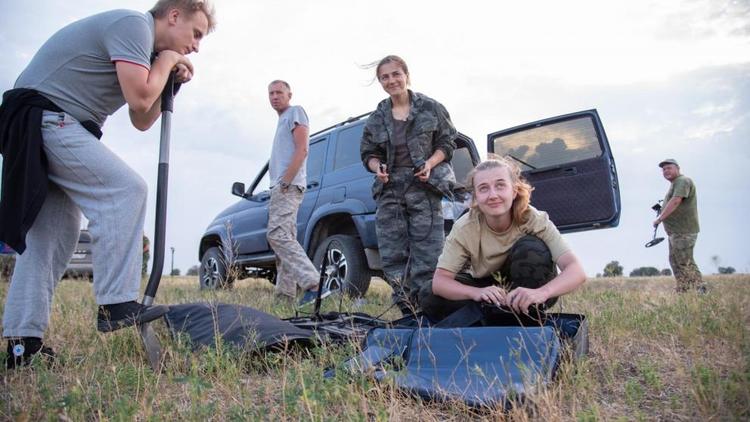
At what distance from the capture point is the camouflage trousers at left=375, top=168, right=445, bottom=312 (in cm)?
413

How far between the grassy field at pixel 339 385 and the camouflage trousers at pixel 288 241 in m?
1.90

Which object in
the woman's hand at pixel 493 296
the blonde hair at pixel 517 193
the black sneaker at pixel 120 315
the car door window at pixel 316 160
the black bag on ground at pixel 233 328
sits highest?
the car door window at pixel 316 160

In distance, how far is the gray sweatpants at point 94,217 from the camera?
7.86 feet

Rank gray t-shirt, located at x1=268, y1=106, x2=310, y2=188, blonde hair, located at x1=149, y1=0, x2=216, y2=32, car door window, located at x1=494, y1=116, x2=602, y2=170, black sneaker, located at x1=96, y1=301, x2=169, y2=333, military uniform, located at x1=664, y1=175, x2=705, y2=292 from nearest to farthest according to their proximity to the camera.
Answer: black sneaker, located at x1=96, y1=301, x2=169, y2=333 → blonde hair, located at x1=149, y1=0, x2=216, y2=32 → gray t-shirt, located at x1=268, y1=106, x2=310, y2=188 → car door window, located at x1=494, y1=116, x2=602, y2=170 → military uniform, located at x1=664, y1=175, x2=705, y2=292

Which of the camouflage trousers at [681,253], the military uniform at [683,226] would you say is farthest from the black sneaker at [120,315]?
the military uniform at [683,226]

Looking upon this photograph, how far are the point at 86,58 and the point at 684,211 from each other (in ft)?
24.5

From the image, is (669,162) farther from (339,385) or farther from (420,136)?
(339,385)

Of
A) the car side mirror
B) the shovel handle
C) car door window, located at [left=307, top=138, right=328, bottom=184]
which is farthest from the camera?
the car side mirror

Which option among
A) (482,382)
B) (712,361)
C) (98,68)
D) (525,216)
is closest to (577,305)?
(525,216)

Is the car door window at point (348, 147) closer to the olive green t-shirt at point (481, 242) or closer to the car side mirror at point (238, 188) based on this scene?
the car side mirror at point (238, 188)

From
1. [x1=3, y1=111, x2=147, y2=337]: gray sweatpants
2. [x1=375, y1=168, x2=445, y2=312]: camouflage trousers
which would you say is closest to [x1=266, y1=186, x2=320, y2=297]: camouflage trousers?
[x1=375, y1=168, x2=445, y2=312]: camouflage trousers

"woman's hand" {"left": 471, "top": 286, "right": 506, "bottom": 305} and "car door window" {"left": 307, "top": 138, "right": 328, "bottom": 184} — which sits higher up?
"car door window" {"left": 307, "top": 138, "right": 328, "bottom": 184}

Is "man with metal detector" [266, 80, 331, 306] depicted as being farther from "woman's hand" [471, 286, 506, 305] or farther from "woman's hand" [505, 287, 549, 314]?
"woman's hand" [505, 287, 549, 314]

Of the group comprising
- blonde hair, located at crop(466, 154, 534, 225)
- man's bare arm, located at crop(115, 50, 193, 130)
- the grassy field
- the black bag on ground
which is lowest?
the grassy field
